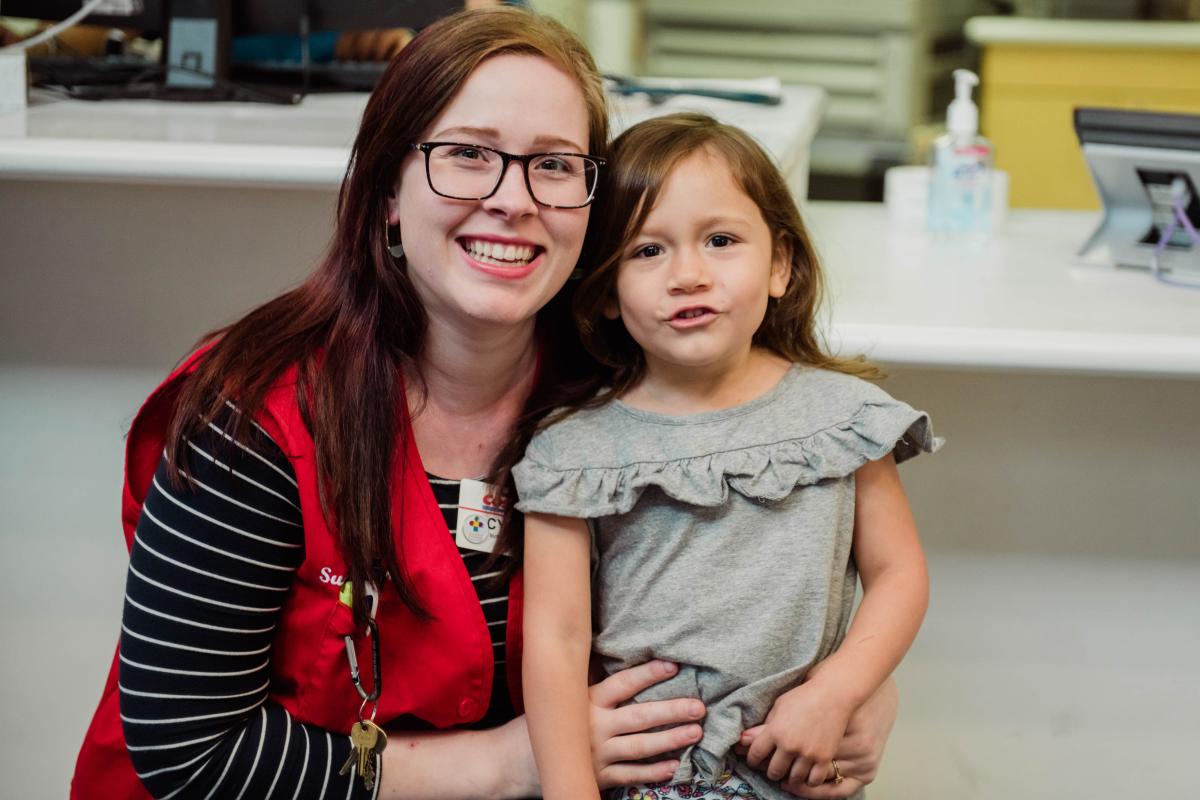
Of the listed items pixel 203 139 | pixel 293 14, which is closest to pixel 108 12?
pixel 293 14

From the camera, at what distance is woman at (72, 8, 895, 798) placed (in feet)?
3.48

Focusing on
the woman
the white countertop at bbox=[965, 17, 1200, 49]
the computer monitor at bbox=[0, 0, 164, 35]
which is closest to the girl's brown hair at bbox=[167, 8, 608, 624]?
the woman

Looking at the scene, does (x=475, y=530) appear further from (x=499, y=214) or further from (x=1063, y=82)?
(x=1063, y=82)

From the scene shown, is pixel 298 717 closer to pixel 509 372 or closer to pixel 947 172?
pixel 509 372

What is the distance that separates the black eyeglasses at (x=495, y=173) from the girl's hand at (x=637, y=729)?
16.3 inches

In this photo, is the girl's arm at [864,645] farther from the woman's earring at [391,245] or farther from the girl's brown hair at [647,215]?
the woman's earring at [391,245]

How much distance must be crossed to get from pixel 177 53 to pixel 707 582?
1222 millimetres

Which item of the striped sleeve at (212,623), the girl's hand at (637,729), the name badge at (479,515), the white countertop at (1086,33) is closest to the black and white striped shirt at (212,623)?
the striped sleeve at (212,623)

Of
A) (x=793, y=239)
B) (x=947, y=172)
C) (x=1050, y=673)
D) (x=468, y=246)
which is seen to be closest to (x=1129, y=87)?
(x=947, y=172)

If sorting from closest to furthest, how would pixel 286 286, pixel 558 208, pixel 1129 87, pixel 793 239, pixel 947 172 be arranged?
pixel 558 208 → pixel 793 239 → pixel 286 286 → pixel 947 172 → pixel 1129 87

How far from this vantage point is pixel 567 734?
109cm

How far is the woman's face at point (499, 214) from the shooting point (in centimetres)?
105

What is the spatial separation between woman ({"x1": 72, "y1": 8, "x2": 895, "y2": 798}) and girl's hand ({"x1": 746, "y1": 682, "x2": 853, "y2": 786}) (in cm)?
6

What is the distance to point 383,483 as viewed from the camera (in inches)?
43.8
